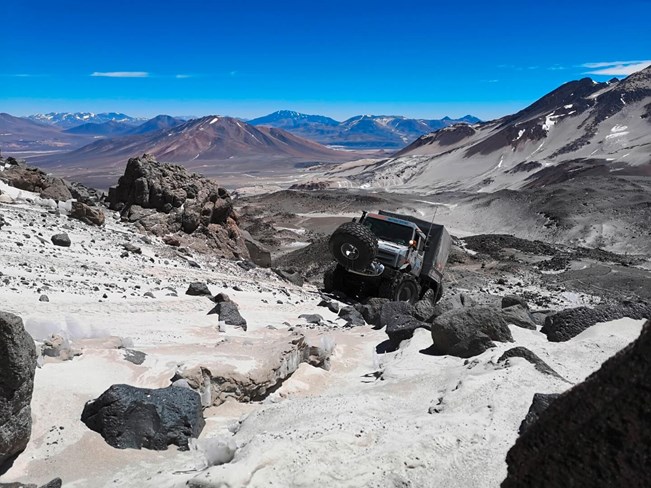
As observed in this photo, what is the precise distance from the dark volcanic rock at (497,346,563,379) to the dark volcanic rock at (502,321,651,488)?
3141 millimetres

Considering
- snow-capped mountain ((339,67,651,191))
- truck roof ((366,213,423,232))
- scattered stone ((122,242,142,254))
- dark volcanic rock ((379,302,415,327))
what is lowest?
dark volcanic rock ((379,302,415,327))

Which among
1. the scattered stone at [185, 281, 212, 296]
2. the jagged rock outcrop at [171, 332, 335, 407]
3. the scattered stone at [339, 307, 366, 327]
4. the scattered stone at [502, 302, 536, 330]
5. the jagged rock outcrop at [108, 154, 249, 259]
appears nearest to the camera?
the jagged rock outcrop at [171, 332, 335, 407]

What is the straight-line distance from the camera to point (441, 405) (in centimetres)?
489

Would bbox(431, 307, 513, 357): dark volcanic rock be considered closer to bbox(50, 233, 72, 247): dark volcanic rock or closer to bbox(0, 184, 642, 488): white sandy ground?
bbox(0, 184, 642, 488): white sandy ground

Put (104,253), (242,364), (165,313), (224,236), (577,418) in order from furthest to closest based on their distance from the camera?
1. (224,236)
2. (104,253)
3. (165,313)
4. (242,364)
5. (577,418)

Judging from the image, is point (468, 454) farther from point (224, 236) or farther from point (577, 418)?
point (224, 236)

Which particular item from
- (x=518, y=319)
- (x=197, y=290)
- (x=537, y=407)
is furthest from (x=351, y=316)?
(x=537, y=407)

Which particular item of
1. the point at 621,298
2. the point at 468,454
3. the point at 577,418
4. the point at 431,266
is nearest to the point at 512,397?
the point at 468,454

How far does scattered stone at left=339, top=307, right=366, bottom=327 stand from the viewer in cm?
1005

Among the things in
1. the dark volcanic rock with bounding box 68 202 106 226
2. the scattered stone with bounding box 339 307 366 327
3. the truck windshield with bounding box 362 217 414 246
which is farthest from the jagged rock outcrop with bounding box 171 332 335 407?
the dark volcanic rock with bounding box 68 202 106 226

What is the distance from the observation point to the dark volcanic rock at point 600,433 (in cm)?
214

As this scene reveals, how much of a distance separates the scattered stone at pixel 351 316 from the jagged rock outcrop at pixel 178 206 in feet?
19.5

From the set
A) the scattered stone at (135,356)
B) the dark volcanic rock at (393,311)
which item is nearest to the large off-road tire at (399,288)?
the dark volcanic rock at (393,311)

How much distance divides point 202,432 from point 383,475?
2139 millimetres
